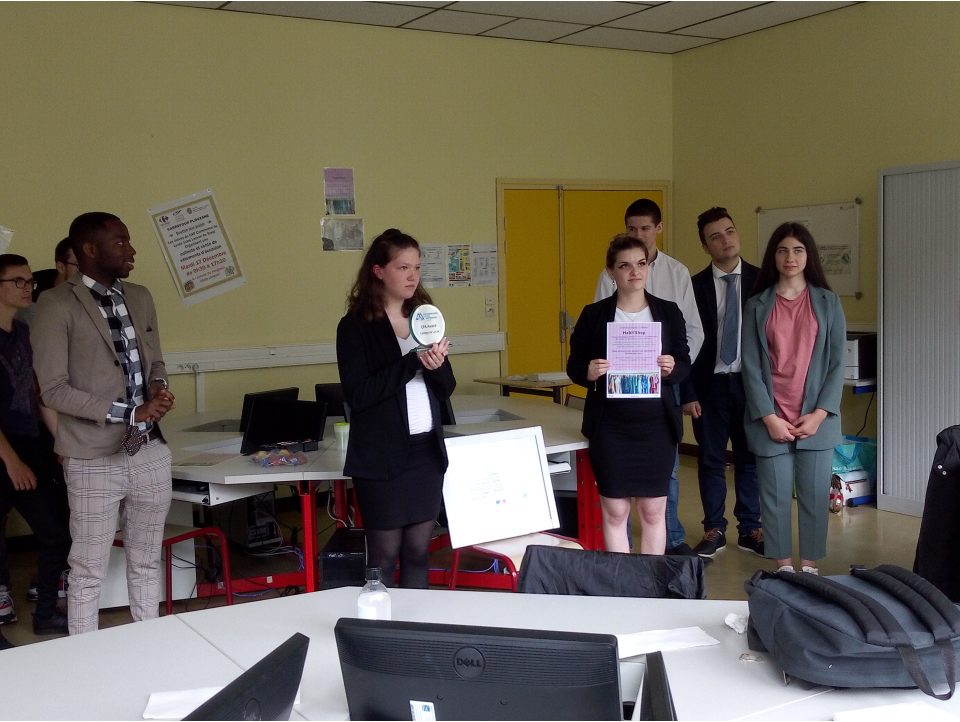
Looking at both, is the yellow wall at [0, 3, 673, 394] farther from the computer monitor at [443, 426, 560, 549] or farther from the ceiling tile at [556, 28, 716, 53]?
the computer monitor at [443, 426, 560, 549]

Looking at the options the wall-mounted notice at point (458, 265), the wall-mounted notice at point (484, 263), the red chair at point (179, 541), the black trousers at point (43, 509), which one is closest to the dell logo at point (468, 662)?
the red chair at point (179, 541)

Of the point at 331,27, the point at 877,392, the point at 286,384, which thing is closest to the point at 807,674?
the point at 877,392

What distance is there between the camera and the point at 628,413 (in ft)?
12.1

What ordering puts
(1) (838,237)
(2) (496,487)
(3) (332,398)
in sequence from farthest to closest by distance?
(1) (838,237) → (3) (332,398) → (2) (496,487)

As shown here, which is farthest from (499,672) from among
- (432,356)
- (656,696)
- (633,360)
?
(633,360)

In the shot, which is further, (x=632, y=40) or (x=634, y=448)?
(x=632, y=40)

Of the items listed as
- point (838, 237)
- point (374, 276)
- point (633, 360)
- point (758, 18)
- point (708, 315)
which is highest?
point (758, 18)

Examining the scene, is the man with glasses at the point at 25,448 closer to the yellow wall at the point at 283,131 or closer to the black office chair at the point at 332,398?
the black office chair at the point at 332,398

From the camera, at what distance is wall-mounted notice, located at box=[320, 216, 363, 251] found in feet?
20.3

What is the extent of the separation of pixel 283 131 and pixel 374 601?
456 cm

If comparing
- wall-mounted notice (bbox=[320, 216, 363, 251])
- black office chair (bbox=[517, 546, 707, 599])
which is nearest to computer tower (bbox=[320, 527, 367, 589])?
black office chair (bbox=[517, 546, 707, 599])

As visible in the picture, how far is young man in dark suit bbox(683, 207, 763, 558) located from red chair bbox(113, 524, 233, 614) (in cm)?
213

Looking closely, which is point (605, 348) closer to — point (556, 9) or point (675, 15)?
point (556, 9)

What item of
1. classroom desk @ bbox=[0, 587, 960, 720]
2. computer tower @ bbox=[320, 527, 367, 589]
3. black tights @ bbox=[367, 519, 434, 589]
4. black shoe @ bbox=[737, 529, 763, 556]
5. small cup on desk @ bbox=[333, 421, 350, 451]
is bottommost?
black shoe @ bbox=[737, 529, 763, 556]
